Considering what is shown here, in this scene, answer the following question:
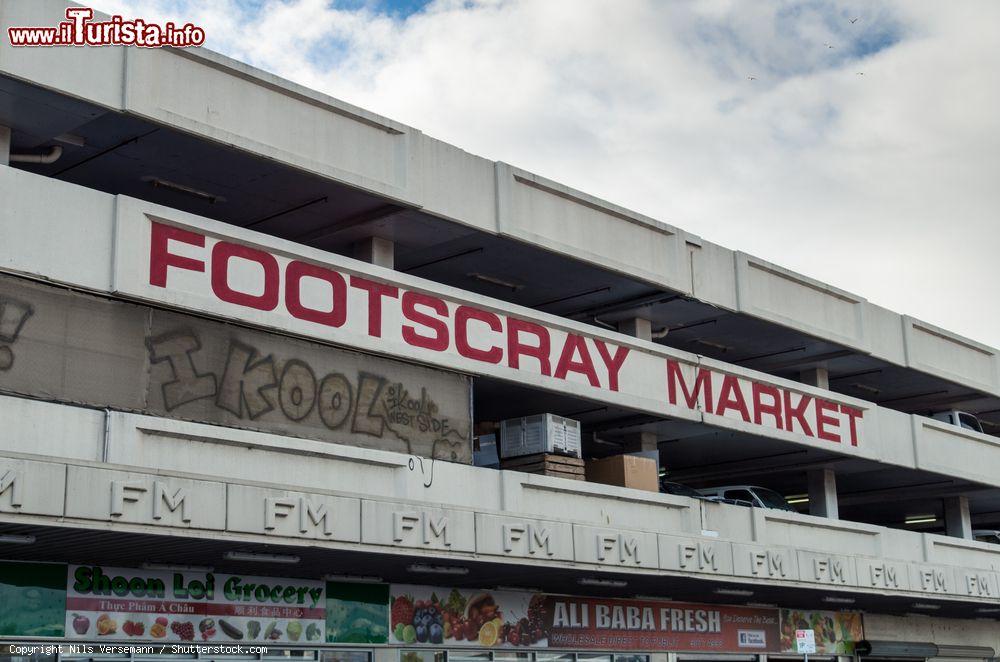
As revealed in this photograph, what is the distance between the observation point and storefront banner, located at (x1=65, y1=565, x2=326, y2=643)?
54.0ft

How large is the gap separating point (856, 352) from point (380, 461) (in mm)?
14412

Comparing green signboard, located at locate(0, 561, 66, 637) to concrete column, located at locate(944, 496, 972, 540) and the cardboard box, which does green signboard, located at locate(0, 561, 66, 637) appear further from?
concrete column, located at locate(944, 496, 972, 540)

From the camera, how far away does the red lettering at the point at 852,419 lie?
2833 centimetres

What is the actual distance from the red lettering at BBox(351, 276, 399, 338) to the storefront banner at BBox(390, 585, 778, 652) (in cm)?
418

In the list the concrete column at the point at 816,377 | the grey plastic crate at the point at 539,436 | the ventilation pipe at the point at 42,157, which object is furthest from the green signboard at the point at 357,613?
the concrete column at the point at 816,377

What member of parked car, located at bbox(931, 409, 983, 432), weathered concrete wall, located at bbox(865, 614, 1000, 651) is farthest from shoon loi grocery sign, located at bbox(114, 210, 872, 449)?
parked car, located at bbox(931, 409, 983, 432)

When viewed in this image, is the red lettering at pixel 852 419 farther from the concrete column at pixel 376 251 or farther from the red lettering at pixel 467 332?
the concrete column at pixel 376 251

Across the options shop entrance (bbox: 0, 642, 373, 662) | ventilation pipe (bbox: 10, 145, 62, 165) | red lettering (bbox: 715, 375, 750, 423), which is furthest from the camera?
red lettering (bbox: 715, 375, 750, 423)

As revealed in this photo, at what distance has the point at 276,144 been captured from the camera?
59.6ft

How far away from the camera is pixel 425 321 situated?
65.0 feet

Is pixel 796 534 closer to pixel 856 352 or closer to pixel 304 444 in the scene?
pixel 856 352

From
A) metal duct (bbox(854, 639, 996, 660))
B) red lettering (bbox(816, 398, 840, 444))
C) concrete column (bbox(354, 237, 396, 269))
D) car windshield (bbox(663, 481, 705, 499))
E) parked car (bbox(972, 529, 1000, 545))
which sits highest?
concrete column (bbox(354, 237, 396, 269))

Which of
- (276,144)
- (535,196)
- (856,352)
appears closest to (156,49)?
(276,144)

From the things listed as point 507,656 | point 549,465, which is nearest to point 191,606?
point 507,656
